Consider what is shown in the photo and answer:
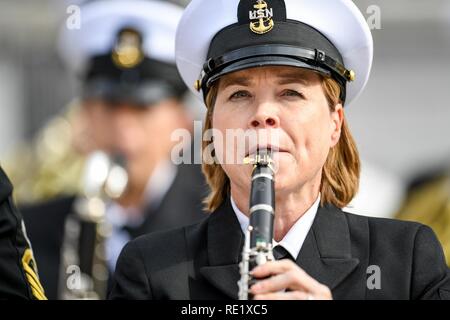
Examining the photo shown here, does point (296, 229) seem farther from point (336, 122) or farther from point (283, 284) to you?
point (283, 284)

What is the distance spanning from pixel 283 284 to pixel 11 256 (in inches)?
51.1

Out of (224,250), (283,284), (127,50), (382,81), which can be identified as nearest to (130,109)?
(127,50)

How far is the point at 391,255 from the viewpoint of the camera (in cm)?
459

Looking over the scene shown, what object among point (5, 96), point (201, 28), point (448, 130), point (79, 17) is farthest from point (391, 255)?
point (5, 96)

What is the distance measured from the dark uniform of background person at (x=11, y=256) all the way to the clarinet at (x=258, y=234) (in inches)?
40.7

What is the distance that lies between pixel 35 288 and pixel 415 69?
11582 mm

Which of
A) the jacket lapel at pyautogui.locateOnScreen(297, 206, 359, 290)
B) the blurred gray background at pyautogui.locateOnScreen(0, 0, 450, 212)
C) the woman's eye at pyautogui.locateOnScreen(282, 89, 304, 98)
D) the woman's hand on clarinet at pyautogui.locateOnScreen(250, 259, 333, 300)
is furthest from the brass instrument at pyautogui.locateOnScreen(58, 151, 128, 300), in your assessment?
the blurred gray background at pyautogui.locateOnScreen(0, 0, 450, 212)

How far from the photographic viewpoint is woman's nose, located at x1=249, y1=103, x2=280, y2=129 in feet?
14.5

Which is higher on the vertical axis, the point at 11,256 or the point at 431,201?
the point at 431,201

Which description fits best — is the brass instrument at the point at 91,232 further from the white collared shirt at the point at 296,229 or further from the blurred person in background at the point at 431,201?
the white collared shirt at the point at 296,229

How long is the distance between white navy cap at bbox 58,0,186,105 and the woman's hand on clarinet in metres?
4.30

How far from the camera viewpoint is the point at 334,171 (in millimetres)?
4797

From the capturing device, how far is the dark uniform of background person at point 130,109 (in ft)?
27.3
